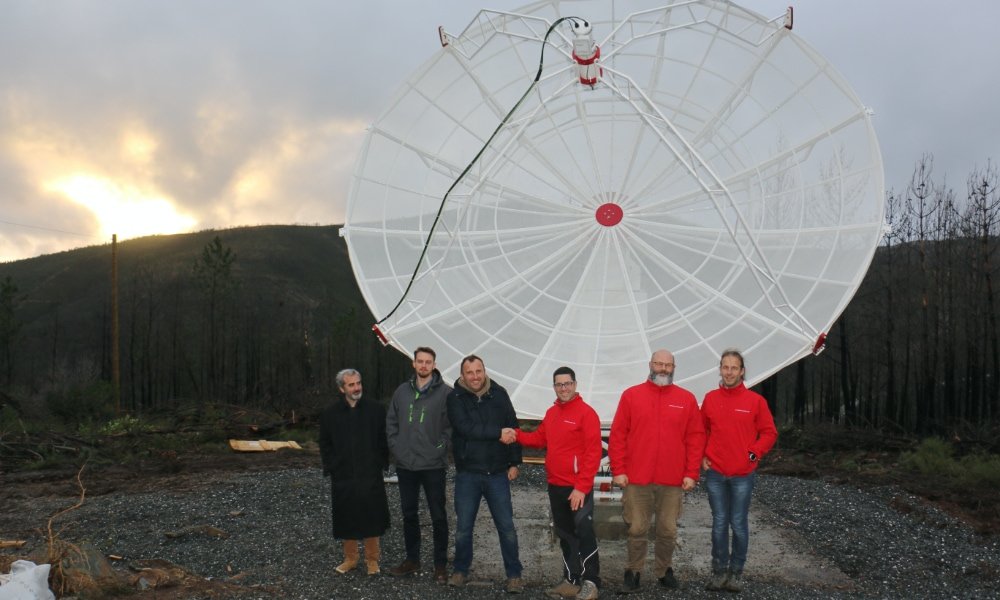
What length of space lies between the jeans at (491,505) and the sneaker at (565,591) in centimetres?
38

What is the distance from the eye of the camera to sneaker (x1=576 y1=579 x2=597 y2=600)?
7.08 m

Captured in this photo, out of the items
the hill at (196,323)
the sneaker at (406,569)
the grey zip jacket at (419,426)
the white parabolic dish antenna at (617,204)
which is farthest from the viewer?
the hill at (196,323)

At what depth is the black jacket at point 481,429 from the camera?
720 centimetres

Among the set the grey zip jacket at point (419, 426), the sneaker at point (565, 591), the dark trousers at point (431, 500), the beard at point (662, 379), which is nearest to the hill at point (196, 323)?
the dark trousers at point (431, 500)

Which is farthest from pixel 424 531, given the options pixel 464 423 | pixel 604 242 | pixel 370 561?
pixel 604 242

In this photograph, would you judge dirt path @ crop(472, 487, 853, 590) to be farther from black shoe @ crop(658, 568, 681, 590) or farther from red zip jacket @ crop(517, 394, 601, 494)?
red zip jacket @ crop(517, 394, 601, 494)

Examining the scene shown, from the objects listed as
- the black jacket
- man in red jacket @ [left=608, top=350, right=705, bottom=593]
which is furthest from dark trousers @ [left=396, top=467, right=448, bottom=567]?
man in red jacket @ [left=608, top=350, right=705, bottom=593]

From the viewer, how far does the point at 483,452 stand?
721 cm

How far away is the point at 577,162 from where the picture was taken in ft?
34.9

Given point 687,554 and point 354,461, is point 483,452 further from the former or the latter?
point 687,554

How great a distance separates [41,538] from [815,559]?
9.88m

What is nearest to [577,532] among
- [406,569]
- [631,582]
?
[631,582]

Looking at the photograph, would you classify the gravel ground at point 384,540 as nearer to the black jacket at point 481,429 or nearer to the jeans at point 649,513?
the jeans at point 649,513

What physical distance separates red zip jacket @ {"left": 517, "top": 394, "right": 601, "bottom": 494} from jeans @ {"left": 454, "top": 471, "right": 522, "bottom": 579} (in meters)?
0.52
